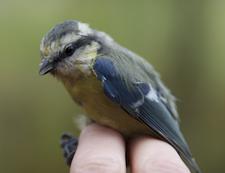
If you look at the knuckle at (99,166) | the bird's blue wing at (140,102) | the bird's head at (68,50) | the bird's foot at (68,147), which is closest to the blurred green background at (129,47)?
the bird's foot at (68,147)

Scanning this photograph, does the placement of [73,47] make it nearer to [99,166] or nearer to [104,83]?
[104,83]

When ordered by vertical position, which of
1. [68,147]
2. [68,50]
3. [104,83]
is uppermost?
[68,50]

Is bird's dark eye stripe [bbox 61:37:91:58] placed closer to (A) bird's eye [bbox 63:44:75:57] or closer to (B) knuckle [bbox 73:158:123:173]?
(A) bird's eye [bbox 63:44:75:57]

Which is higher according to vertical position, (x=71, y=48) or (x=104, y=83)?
(x=71, y=48)

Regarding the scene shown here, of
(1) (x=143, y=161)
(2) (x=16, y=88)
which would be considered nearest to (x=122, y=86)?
(1) (x=143, y=161)

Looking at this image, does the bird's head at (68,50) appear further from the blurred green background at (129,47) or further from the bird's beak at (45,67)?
the blurred green background at (129,47)

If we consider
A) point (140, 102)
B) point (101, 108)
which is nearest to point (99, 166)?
point (101, 108)

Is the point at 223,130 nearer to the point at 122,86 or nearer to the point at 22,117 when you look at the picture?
the point at 22,117

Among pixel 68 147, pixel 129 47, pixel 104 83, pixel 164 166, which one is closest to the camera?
Result: pixel 164 166
